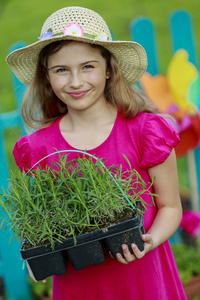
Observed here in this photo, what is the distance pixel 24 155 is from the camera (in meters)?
2.22

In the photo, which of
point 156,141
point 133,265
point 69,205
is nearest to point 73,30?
point 156,141

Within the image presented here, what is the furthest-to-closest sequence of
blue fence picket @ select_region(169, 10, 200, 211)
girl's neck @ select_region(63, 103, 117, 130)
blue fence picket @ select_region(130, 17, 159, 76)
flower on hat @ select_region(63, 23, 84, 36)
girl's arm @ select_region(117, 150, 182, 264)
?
blue fence picket @ select_region(169, 10, 200, 211), blue fence picket @ select_region(130, 17, 159, 76), girl's neck @ select_region(63, 103, 117, 130), girl's arm @ select_region(117, 150, 182, 264), flower on hat @ select_region(63, 23, 84, 36)

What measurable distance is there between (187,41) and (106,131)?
197cm

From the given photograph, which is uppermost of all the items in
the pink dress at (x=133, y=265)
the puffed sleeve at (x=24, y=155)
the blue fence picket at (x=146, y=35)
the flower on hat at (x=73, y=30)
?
the blue fence picket at (x=146, y=35)

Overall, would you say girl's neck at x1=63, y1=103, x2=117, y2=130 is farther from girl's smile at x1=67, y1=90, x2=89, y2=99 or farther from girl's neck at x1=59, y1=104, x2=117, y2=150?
girl's smile at x1=67, y1=90, x2=89, y2=99

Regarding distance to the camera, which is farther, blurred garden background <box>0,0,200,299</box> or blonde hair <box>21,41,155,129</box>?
blurred garden background <box>0,0,200,299</box>

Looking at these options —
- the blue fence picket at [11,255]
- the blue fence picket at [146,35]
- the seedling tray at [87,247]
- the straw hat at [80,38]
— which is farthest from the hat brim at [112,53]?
the blue fence picket at [146,35]

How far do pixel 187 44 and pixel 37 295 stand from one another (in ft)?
7.32

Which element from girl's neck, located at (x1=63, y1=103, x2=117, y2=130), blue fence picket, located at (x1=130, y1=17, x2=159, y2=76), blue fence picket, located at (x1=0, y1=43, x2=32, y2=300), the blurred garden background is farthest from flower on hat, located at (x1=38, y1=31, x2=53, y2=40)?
the blurred garden background

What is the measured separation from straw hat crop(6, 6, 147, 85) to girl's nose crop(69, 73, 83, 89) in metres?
0.14

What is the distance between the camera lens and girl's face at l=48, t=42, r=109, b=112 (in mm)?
1939

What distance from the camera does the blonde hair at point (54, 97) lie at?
2086 mm

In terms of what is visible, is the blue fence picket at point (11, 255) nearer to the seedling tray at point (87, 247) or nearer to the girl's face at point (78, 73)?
the girl's face at point (78, 73)

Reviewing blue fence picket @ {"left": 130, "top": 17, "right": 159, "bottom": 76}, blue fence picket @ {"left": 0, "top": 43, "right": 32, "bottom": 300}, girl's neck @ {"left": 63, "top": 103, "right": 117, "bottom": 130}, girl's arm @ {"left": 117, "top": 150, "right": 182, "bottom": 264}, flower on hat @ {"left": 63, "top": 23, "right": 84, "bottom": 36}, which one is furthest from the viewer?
blue fence picket @ {"left": 130, "top": 17, "right": 159, "bottom": 76}
